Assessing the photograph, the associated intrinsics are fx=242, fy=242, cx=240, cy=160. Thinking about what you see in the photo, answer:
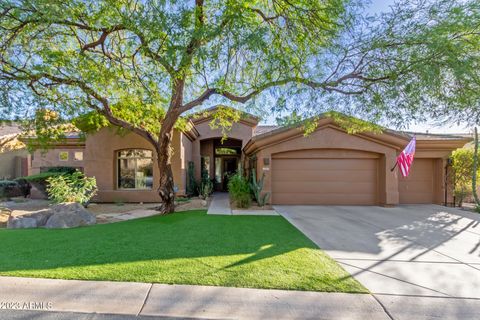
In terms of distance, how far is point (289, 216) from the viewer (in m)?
8.70

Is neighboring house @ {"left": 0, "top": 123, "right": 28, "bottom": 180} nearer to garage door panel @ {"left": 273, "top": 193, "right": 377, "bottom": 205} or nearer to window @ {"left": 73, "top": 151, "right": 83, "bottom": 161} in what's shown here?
window @ {"left": 73, "top": 151, "right": 83, "bottom": 161}

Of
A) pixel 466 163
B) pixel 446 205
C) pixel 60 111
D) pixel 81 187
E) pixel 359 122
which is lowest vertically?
pixel 446 205

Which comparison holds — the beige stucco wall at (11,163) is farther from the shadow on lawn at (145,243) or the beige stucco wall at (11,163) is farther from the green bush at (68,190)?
the shadow on lawn at (145,243)

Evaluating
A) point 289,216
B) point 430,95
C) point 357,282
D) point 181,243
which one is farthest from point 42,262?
point 430,95

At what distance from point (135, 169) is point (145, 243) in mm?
7973

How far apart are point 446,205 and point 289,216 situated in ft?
28.3

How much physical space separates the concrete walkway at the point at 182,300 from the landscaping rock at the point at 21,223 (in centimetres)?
452

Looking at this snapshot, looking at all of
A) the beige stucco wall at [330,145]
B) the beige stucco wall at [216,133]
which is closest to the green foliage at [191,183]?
the beige stucco wall at [216,133]

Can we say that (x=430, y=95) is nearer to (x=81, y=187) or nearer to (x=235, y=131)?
(x=235, y=131)

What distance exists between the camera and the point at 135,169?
1246 centimetres

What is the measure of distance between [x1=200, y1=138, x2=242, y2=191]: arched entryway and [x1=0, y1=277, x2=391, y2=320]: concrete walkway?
583 inches

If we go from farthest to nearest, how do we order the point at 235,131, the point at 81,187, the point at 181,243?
the point at 235,131 → the point at 81,187 → the point at 181,243

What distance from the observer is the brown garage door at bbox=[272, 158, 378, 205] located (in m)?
11.4

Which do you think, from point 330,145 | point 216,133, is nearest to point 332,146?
point 330,145
